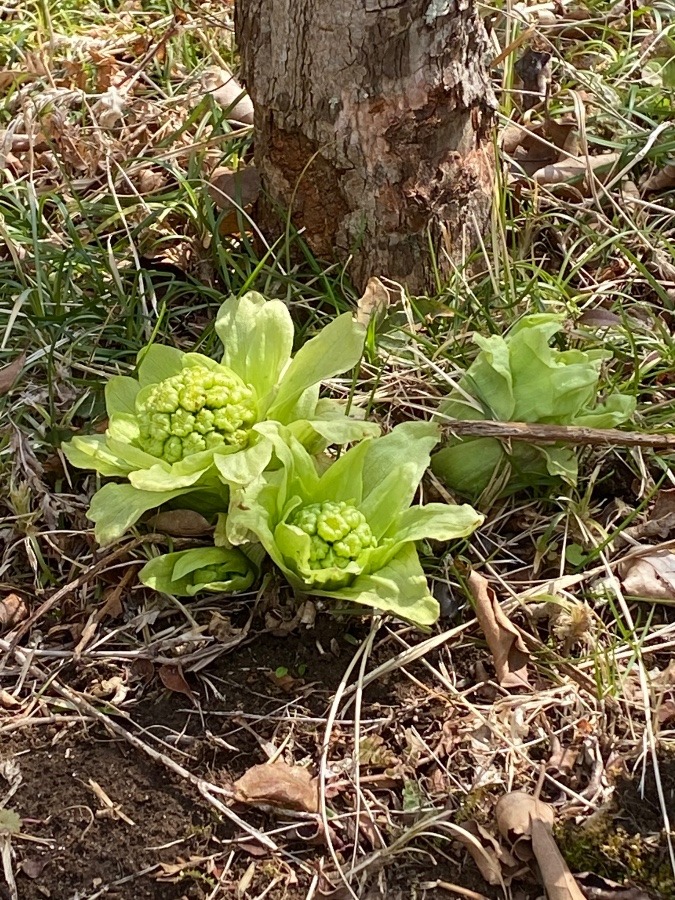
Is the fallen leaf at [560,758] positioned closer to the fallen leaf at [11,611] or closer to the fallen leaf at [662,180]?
the fallen leaf at [11,611]

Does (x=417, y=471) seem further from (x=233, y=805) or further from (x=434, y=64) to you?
(x=434, y=64)

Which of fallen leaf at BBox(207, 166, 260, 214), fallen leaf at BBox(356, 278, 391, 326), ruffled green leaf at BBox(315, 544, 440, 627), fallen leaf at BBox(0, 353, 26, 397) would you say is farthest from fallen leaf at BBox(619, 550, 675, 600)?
fallen leaf at BBox(0, 353, 26, 397)

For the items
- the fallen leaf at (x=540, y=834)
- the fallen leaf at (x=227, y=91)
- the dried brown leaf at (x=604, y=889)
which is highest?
the fallen leaf at (x=227, y=91)

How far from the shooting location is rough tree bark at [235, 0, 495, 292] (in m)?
1.86

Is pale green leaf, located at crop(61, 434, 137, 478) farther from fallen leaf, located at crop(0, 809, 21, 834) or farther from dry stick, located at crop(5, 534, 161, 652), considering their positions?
fallen leaf, located at crop(0, 809, 21, 834)

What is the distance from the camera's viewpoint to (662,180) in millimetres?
2361

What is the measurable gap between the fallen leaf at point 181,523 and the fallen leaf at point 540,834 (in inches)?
28.2

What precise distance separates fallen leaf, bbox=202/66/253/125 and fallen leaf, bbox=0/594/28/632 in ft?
4.52

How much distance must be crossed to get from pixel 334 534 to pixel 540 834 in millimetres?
556

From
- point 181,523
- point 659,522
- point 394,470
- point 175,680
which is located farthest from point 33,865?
point 659,522

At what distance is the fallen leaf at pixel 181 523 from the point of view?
1.73 metres

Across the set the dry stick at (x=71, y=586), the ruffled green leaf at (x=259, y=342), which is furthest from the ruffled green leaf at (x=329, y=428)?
the dry stick at (x=71, y=586)

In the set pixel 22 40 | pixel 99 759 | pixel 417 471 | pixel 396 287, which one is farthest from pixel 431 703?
pixel 22 40

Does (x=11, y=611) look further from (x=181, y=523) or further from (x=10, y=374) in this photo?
(x=10, y=374)
